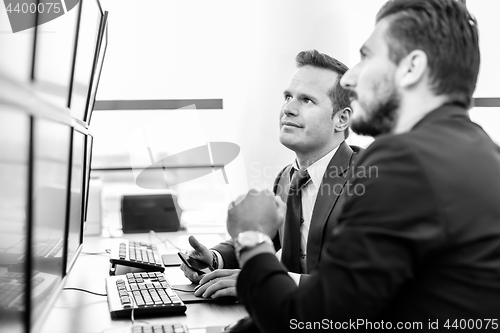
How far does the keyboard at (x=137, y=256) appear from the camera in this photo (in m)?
1.64

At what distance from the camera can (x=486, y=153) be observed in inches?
31.8

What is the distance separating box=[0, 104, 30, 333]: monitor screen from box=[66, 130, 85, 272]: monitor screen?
0.49 m

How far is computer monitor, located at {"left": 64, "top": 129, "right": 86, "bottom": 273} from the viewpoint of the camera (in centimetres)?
126

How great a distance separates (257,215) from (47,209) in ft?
1.30

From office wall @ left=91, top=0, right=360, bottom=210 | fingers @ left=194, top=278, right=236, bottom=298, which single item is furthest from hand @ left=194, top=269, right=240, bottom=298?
office wall @ left=91, top=0, right=360, bottom=210

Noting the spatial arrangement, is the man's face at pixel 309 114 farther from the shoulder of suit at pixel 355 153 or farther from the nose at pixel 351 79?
the nose at pixel 351 79

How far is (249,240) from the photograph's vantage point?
0.90 meters

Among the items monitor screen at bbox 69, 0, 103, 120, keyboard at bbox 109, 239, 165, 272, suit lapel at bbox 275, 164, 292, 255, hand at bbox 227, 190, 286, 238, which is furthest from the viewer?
suit lapel at bbox 275, 164, 292, 255

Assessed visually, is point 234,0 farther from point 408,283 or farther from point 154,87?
point 408,283

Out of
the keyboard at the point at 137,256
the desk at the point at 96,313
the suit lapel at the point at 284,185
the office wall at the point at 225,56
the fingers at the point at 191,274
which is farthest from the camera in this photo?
the office wall at the point at 225,56

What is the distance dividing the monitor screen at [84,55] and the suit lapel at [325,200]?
777 mm

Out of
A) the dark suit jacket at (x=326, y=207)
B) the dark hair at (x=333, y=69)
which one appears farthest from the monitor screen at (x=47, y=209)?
the dark hair at (x=333, y=69)

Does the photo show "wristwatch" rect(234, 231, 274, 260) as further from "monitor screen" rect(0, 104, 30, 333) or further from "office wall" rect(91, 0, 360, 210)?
"office wall" rect(91, 0, 360, 210)

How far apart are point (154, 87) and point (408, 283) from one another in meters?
2.57
